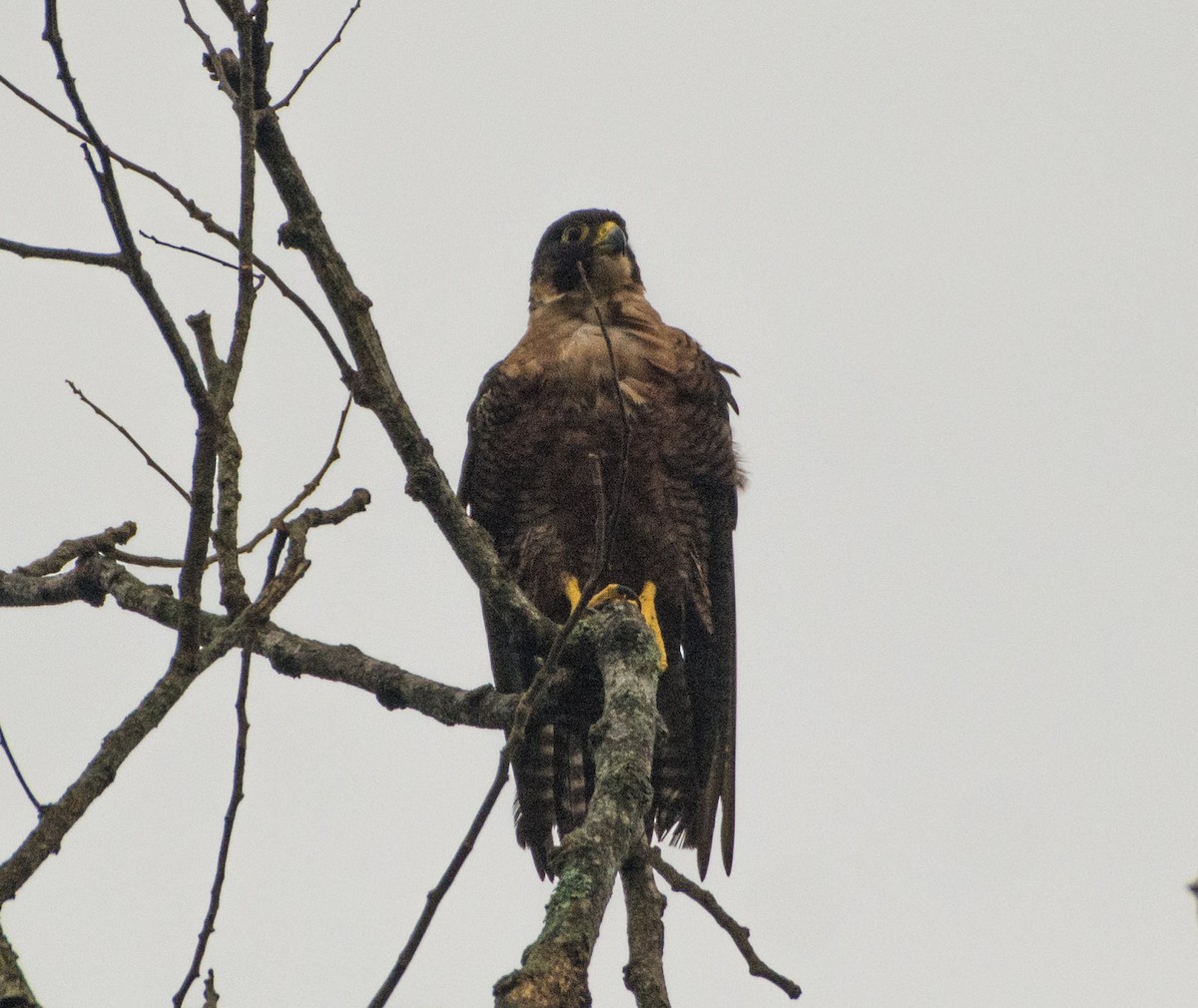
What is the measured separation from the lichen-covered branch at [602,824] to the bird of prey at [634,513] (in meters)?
2.09

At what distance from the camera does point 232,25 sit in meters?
2.49

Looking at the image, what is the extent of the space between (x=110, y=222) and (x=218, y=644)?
0.69m

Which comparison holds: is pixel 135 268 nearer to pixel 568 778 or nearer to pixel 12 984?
pixel 12 984

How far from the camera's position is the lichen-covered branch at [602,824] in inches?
61.3

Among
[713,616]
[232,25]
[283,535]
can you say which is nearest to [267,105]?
[232,25]

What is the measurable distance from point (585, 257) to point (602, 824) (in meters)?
4.04

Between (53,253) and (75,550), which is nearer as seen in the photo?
(53,253)

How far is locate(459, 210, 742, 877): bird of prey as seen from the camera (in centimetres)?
484

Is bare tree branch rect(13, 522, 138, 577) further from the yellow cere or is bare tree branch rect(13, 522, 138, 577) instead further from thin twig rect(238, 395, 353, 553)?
the yellow cere

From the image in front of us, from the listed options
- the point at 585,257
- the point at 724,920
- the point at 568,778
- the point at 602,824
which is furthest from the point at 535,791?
the point at 602,824

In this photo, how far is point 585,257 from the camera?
5711 millimetres

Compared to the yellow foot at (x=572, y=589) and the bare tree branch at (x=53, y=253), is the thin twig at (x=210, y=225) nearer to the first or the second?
the bare tree branch at (x=53, y=253)

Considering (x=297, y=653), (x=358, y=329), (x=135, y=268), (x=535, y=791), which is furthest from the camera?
(x=535, y=791)

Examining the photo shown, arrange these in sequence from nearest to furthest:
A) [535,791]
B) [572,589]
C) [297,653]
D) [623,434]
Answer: [623,434] < [297,653] < [535,791] < [572,589]
